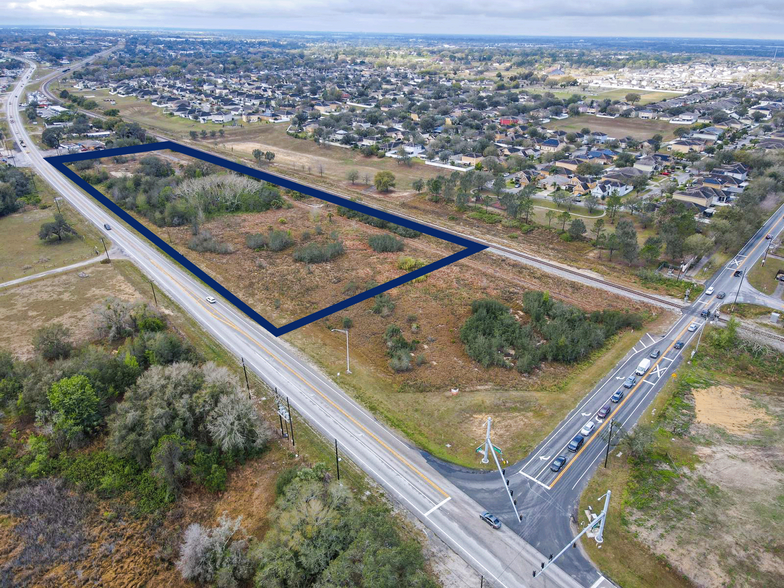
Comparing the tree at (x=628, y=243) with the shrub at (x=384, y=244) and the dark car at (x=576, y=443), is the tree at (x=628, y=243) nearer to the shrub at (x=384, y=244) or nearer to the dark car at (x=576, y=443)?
the shrub at (x=384, y=244)

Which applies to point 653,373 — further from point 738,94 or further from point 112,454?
point 738,94

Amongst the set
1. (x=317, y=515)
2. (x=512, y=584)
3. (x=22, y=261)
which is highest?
(x=317, y=515)

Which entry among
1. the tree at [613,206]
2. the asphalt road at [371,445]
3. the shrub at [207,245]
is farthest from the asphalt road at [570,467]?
the shrub at [207,245]

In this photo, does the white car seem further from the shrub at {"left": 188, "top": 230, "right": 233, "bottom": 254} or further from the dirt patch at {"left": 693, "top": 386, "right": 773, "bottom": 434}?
the shrub at {"left": 188, "top": 230, "right": 233, "bottom": 254}

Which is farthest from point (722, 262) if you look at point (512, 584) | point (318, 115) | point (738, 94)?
point (738, 94)

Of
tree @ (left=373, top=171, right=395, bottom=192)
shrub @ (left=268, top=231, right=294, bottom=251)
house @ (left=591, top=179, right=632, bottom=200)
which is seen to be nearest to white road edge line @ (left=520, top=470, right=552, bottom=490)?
shrub @ (left=268, top=231, right=294, bottom=251)

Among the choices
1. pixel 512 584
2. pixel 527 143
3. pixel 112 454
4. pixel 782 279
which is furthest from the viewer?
pixel 527 143
